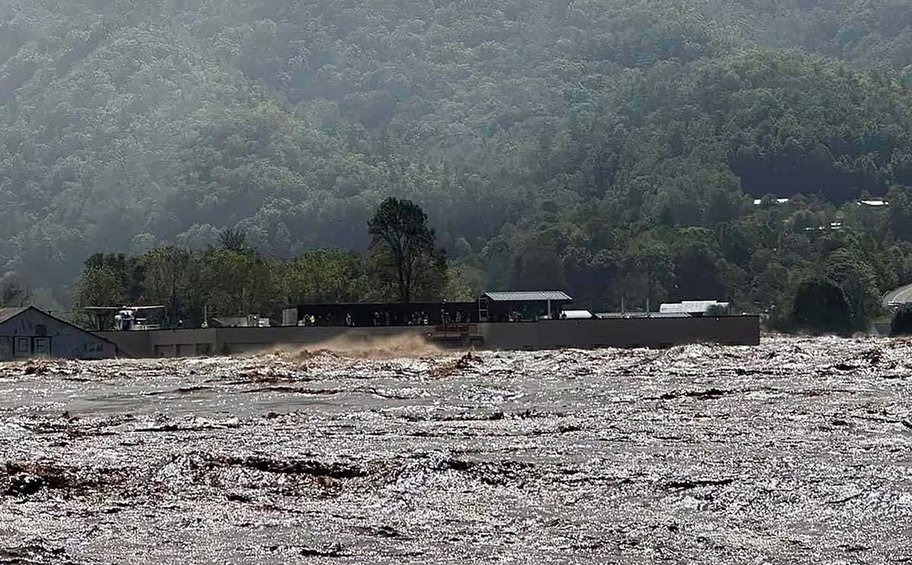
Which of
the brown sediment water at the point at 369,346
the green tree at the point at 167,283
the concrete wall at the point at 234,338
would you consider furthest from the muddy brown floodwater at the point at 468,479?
the green tree at the point at 167,283

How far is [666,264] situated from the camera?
19438 centimetres

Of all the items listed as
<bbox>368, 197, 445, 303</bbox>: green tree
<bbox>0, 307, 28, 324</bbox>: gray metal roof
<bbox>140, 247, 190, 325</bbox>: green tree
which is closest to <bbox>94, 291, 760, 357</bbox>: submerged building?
<bbox>0, 307, 28, 324</bbox>: gray metal roof

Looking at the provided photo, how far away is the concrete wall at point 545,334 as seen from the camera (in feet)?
361

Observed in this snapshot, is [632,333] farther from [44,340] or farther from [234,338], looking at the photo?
[44,340]

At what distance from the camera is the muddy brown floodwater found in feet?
59.9

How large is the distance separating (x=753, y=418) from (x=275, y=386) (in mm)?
21878

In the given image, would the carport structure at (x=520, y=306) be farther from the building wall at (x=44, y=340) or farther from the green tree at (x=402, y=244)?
the building wall at (x=44, y=340)

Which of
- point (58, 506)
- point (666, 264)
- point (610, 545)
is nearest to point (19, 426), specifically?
point (58, 506)

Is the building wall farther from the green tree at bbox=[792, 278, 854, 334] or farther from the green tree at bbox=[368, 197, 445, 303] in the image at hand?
the green tree at bbox=[792, 278, 854, 334]

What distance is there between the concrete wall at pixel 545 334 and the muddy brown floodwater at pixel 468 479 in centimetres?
6555

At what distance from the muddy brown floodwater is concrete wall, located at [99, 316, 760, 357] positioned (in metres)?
65.5

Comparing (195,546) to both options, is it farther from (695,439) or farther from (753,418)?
(753,418)

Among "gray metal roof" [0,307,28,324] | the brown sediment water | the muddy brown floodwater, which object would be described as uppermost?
"gray metal roof" [0,307,28,324]

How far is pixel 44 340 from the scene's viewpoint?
107 metres
